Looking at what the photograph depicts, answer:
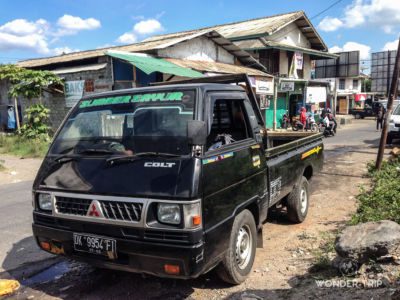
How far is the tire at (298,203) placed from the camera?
569 centimetres

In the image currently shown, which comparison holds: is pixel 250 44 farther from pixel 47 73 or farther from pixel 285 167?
pixel 285 167

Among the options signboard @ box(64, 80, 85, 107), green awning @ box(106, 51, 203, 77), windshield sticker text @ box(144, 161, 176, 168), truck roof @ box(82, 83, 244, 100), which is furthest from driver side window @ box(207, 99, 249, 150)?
signboard @ box(64, 80, 85, 107)

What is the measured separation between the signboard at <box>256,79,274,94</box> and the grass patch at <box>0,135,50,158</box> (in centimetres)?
1020

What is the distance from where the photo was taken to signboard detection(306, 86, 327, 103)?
87.1 ft

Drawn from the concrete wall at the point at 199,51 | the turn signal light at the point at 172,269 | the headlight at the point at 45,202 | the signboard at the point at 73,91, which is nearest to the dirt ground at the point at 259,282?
the turn signal light at the point at 172,269

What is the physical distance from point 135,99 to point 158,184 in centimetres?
117

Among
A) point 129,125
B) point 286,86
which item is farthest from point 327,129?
point 129,125

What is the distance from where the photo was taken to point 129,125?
376 centimetres

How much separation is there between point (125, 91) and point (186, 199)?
5.29 feet

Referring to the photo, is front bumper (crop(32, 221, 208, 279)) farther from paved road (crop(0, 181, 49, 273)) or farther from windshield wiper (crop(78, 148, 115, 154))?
paved road (crop(0, 181, 49, 273))

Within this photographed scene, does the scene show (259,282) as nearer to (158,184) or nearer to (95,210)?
(158,184)

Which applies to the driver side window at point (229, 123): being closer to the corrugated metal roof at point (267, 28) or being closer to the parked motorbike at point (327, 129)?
the parked motorbike at point (327, 129)

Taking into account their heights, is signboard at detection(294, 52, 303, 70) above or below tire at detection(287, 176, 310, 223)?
above

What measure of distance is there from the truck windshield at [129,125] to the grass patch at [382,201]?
334cm
